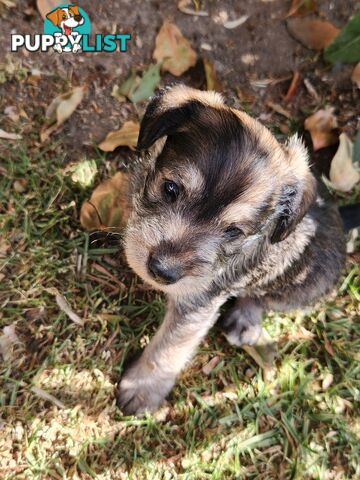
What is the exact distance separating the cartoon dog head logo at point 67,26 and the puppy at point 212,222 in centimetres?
157

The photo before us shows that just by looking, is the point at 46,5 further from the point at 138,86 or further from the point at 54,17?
the point at 138,86

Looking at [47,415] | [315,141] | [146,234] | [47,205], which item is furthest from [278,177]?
[47,415]

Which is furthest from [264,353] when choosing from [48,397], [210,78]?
[210,78]

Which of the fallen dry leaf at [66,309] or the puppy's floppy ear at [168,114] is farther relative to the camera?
the fallen dry leaf at [66,309]

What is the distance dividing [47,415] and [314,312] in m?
2.25

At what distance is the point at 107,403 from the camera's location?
3.84 meters

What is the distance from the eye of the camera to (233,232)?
294cm

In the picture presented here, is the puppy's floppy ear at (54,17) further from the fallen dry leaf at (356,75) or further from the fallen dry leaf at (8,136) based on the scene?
the fallen dry leaf at (356,75)

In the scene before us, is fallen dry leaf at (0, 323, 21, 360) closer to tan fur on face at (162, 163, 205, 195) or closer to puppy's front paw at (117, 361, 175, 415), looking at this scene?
puppy's front paw at (117, 361, 175, 415)

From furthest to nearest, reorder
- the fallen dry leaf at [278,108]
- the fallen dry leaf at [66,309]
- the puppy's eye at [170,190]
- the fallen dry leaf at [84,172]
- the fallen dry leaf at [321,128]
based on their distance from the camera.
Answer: the fallen dry leaf at [278,108], the fallen dry leaf at [321,128], the fallen dry leaf at [84,172], the fallen dry leaf at [66,309], the puppy's eye at [170,190]

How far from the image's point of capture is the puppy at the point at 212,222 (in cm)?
276

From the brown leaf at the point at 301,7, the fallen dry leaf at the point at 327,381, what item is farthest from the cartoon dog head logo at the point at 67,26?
the fallen dry leaf at the point at 327,381

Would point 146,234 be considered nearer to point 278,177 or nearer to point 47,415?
point 278,177

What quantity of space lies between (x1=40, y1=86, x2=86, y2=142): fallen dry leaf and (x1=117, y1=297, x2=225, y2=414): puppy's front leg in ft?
5.88
